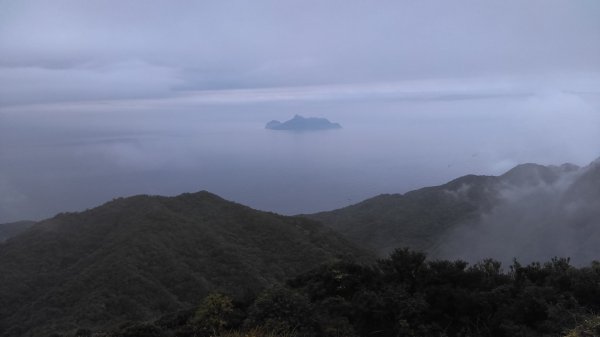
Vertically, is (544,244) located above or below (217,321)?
below

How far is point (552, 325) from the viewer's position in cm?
616

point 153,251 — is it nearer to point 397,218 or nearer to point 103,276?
Result: point 103,276

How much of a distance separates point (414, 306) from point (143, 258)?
48.8 feet

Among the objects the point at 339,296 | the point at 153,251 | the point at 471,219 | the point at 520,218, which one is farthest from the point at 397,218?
the point at 339,296

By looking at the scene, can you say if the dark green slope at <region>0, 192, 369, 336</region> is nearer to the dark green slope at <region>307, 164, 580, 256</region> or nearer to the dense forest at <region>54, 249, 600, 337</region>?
the dense forest at <region>54, 249, 600, 337</region>

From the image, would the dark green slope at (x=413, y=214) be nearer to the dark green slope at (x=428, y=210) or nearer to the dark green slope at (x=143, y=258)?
the dark green slope at (x=428, y=210)

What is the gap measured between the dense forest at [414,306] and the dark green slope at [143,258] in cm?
760

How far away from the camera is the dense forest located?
21.4ft

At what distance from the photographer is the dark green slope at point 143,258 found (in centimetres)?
1605

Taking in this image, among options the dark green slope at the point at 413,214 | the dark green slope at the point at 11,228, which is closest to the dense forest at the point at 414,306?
the dark green slope at the point at 413,214

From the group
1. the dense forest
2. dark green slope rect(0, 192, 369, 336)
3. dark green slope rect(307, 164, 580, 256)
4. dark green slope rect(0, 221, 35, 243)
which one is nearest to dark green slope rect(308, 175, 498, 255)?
dark green slope rect(307, 164, 580, 256)

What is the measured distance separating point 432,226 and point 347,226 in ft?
19.9

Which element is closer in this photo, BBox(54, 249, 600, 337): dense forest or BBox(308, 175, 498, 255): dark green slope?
BBox(54, 249, 600, 337): dense forest

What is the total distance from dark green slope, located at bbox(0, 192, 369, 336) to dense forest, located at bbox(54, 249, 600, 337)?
760cm
